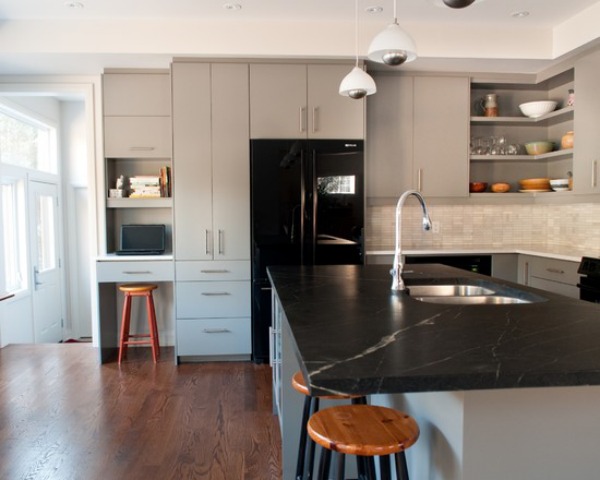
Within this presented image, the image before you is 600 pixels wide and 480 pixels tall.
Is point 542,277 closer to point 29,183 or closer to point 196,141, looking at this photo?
point 196,141

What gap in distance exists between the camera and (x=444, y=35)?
154 inches

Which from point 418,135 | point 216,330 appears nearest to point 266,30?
point 418,135

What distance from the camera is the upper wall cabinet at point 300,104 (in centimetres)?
390

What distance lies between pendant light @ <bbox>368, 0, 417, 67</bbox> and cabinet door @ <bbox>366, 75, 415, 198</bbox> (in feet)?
6.93

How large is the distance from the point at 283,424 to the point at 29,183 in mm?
4280

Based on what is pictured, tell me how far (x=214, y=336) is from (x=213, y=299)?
0.30 m

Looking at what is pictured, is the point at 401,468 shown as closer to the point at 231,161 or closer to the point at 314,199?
the point at 314,199

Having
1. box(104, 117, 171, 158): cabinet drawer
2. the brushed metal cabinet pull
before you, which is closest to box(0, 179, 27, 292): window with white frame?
box(104, 117, 171, 158): cabinet drawer

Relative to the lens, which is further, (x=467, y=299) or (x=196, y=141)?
(x=196, y=141)

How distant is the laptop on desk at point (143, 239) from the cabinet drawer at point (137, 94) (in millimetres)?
954

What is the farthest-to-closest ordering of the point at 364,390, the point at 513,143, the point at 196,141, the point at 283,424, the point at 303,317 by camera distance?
1. the point at 513,143
2. the point at 196,141
3. the point at 283,424
4. the point at 303,317
5. the point at 364,390

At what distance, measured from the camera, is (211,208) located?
12.9 feet

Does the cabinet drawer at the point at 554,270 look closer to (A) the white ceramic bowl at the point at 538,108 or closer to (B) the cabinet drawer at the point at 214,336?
(A) the white ceramic bowl at the point at 538,108

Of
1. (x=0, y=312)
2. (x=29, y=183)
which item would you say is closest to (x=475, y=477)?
(x=0, y=312)
